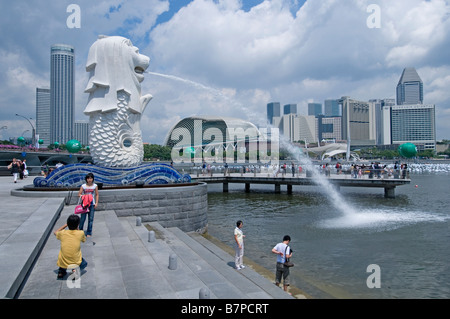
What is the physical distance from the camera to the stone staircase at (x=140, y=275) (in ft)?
17.1

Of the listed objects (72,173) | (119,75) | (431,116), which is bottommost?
(72,173)

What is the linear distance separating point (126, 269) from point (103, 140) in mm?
10531

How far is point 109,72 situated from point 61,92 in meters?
135

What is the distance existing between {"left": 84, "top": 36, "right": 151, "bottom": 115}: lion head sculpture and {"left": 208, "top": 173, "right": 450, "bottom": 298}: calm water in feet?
24.2

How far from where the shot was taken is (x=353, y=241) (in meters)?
12.6

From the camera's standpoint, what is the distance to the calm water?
857cm

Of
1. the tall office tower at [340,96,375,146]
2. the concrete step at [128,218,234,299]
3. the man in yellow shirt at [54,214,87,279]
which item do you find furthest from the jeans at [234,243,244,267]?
the tall office tower at [340,96,375,146]

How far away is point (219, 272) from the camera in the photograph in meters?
7.20

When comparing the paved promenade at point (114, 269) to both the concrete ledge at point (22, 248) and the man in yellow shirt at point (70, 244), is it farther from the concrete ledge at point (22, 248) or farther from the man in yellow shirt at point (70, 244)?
the man in yellow shirt at point (70, 244)

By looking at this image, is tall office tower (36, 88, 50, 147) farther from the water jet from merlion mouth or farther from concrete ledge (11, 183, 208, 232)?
concrete ledge (11, 183, 208, 232)

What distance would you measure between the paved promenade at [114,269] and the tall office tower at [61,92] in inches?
5273

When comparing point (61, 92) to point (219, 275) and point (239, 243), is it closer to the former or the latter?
point (239, 243)

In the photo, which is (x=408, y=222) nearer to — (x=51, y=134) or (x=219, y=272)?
(x=219, y=272)

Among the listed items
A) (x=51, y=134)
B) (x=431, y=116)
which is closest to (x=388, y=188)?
(x=51, y=134)
